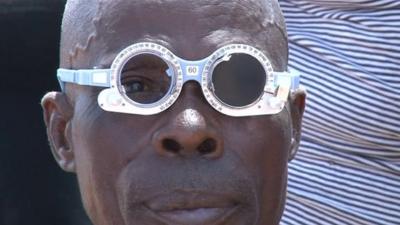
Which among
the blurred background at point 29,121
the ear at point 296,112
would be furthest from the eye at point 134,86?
the blurred background at point 29,121

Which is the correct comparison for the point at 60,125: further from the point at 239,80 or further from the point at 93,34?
the point at 239,80

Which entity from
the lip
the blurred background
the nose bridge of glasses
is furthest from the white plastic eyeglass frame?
the blurred background

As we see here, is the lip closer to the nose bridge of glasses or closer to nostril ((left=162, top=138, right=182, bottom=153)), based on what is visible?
nostril ((left=162, top=138, right=182, bottom=153))

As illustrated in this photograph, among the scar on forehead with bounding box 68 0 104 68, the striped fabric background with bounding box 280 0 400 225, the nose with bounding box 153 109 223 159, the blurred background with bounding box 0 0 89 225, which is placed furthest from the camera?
the blurred background with bounding box 0 0 89 225

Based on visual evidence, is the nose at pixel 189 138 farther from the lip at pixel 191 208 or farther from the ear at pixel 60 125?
the ear at pixel 60 125

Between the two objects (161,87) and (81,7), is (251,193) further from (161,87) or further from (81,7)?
(81,7)

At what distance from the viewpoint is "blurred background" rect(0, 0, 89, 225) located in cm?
331

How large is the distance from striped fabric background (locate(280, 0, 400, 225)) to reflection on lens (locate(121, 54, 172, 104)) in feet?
2.87

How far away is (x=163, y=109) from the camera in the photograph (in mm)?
2168

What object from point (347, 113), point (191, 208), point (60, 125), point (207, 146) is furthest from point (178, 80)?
point (347, 113)

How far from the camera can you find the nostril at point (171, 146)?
217 centimetres

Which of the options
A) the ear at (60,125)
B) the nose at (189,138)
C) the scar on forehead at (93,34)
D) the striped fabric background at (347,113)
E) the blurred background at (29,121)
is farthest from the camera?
the blurred background at (29,121)

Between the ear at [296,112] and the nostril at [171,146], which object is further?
the ear at [296,112]

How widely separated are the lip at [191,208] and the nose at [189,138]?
77mm
